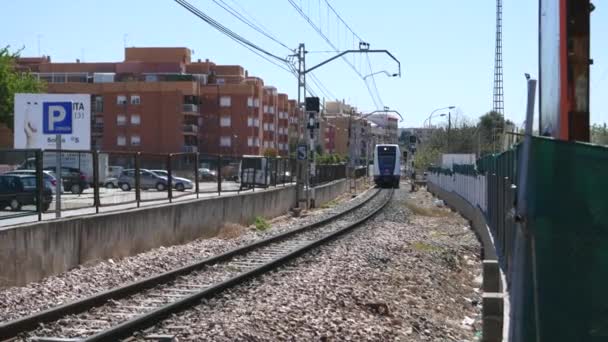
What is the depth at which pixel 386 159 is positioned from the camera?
270ft

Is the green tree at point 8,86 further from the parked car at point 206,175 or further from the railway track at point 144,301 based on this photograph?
the railway track at point 144,301

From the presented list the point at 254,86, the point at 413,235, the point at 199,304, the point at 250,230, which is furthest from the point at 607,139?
the point at 254,86

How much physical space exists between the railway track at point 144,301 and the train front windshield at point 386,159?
6145 cm

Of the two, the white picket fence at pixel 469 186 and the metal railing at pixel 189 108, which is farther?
the metal railing at pixel 189 108

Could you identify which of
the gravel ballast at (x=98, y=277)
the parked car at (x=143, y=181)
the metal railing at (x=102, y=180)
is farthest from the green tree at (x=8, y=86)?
the gravel ballast at (x=98, y=277)

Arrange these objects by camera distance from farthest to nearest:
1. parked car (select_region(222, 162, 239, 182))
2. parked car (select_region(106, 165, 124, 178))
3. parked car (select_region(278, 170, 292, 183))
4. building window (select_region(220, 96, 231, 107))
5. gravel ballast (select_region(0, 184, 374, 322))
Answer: building window (select_region(220, 96, 231, 107))
parked car (select_region(278, 170, 292, 183))
parked car (select_region(222, 162, 239, 182))
parked car (select_region(106, 165, 124, 178))
gravel ballast (select_region(0, 184, 374, 322))

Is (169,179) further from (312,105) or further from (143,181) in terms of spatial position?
(312,105)

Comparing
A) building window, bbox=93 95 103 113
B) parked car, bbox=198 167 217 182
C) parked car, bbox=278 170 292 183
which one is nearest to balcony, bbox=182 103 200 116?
building window, bbox=93 95 103 113

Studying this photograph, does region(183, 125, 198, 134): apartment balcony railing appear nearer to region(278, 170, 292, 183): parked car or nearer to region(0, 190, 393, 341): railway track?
region(278, 170, 292, 183): parked car

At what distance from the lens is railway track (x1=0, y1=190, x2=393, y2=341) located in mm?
9844

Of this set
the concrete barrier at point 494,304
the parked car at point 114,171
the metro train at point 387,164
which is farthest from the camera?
the metro train at point 387,164

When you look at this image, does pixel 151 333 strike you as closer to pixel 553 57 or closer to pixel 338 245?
pixel 553 57

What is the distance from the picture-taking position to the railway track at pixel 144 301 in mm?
9844

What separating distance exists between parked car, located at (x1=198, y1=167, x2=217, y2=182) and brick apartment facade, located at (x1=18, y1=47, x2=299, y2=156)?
69755 mm
